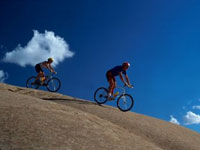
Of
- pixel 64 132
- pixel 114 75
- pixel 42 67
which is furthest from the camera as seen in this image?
pixel 42 67

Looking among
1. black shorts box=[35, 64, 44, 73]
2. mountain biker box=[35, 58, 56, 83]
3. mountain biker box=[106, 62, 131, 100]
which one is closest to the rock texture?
mountain biker box=[106, 62, 131, 100]

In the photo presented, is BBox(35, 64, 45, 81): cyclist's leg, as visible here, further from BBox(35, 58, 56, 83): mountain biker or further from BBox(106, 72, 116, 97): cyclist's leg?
BBox(106, 72, 116, 97): cyclist's leg

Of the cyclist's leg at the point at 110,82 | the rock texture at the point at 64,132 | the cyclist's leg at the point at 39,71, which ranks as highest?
the cyclist's leg at the point at 39,71

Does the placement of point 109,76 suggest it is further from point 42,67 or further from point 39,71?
point 39,71

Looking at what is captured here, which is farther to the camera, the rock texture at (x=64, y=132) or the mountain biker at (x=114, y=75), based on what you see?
the mountain biker at (x=114, y=75)

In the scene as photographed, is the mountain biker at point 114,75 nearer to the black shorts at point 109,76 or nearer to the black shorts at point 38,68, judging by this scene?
the black shorts at point 109,76

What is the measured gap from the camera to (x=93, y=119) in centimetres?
1225

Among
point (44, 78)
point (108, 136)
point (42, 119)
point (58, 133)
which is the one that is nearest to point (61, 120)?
point (42, 119)

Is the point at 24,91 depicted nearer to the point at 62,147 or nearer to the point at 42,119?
the point at 42,119

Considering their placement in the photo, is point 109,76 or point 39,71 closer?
point 109,76

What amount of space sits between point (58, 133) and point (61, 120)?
1488 millimetres

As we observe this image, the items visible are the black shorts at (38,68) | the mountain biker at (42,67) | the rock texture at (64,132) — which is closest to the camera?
the rock texture at (64,132)

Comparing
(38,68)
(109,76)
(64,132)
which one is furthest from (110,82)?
(64,132)

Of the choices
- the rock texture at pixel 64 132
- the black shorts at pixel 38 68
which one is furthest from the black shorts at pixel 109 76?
the black shorts at pixel 38 68
